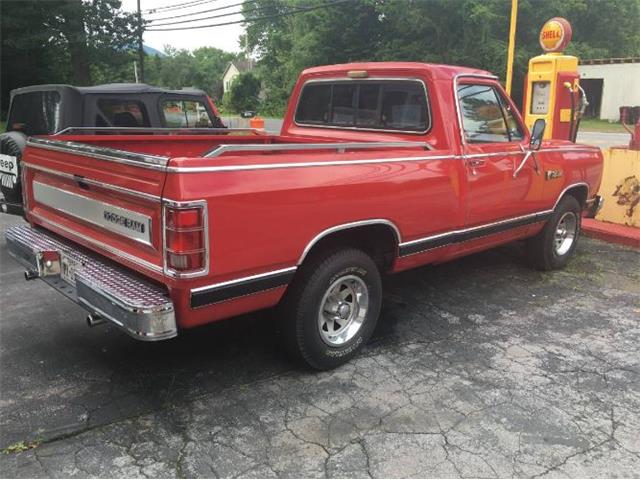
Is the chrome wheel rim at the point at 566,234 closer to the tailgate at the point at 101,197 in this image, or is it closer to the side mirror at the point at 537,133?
the side mirror at the point at 537,133

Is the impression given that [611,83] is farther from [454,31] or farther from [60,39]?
[60,39]

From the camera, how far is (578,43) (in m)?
36.6

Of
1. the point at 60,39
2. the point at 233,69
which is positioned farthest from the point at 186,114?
the point at 233,69

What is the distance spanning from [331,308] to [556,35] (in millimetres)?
6774

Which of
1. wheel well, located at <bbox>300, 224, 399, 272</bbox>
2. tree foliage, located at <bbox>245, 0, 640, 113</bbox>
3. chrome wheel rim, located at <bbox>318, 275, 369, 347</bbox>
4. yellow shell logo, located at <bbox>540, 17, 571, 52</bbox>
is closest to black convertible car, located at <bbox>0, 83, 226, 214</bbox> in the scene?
wheel well, located at <bbox>300, 224, 399, 272</bbox>

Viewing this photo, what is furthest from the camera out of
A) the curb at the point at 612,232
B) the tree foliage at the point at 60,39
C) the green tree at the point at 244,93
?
the green tree at the point at 244,93

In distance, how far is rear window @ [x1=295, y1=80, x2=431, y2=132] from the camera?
4434 millimetres

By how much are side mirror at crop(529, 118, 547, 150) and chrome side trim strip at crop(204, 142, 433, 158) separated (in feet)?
3.69

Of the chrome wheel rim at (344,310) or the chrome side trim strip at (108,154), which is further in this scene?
the chrome wheel rim at (344,310)

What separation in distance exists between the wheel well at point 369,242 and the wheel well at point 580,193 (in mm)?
2694

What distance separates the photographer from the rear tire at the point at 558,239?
5.61 m

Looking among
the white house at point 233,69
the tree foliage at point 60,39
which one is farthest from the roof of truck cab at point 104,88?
the white house at point 233,69

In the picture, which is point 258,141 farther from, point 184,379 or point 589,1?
point 589,1

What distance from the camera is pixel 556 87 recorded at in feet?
27.4
